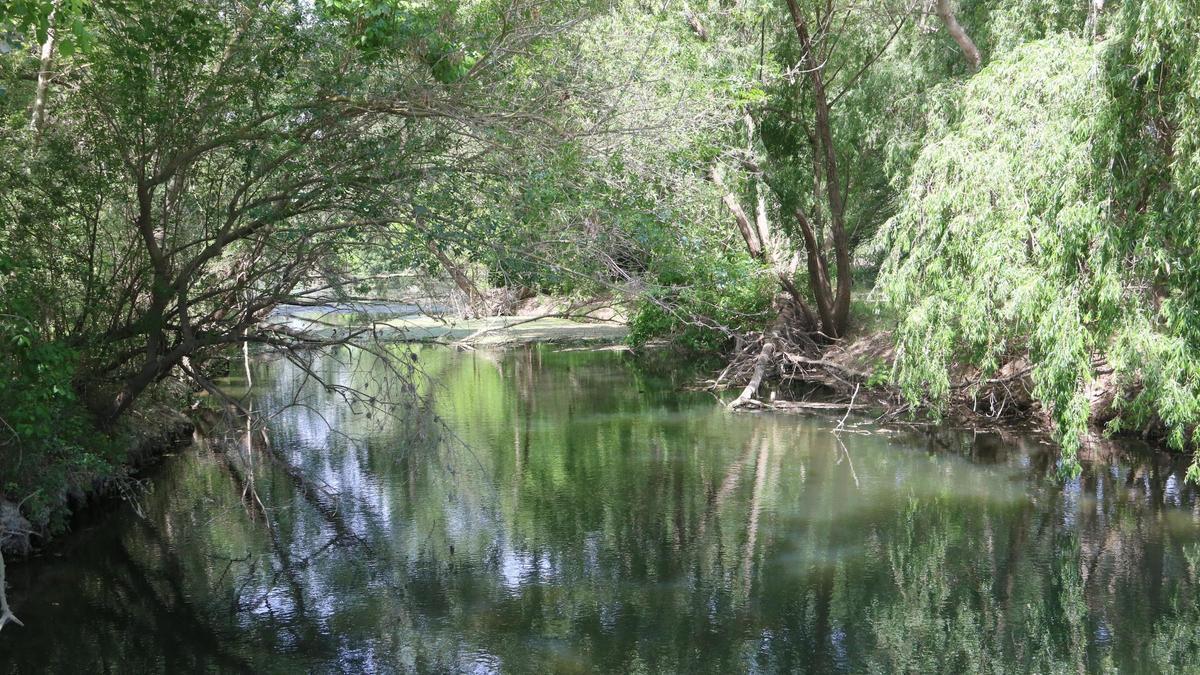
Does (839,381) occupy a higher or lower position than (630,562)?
higher

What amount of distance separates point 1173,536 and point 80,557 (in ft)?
30.0

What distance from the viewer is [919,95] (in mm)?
14773

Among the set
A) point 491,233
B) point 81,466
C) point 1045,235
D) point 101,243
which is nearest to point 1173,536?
point 1045,235

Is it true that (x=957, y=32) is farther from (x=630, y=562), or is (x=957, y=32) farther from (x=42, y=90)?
(x=42, y=90)

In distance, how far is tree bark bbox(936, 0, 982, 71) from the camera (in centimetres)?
1405

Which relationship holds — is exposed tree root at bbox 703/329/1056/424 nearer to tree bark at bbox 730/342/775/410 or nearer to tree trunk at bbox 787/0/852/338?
tree bark at bbox 730/342/775/410

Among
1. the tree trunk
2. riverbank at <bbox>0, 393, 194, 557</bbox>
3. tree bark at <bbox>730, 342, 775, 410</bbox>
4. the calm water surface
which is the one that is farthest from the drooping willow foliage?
riverbank at <bbox>0, 393, 194, 557</bbox>

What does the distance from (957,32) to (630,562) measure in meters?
9.37

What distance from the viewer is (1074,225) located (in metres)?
9.01

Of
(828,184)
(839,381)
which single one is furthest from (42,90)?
(839,381)

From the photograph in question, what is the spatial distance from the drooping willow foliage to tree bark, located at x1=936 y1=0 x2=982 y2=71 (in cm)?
280

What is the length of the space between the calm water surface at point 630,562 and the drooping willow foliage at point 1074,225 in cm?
115

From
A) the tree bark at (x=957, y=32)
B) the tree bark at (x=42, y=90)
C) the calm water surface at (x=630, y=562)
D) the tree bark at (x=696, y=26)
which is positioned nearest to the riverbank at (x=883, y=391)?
the calm water surface at (x=630, y=562)

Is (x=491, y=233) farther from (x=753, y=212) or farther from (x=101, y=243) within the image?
(x=753, y=212)
